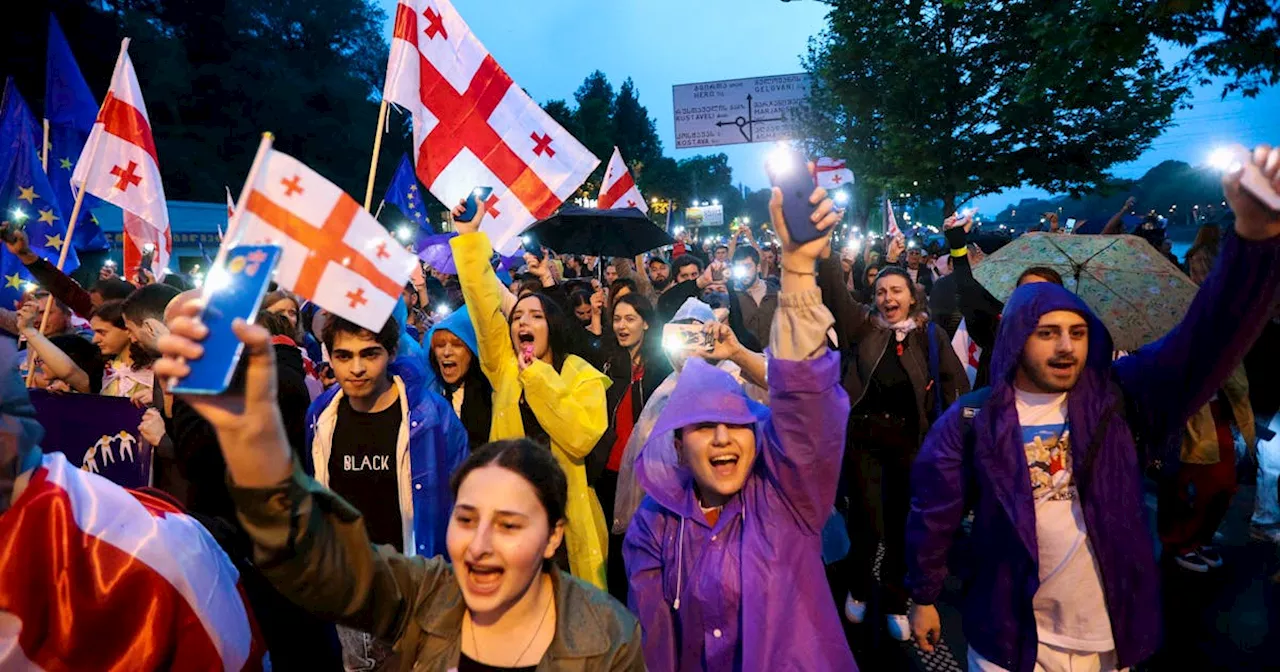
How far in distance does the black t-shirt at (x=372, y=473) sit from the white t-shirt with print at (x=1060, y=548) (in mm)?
2520

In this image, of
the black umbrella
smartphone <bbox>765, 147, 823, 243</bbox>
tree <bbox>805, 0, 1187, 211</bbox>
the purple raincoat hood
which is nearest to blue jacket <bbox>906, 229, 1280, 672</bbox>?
the purple raincoat hood

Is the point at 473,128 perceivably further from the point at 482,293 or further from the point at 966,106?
the point at 966,106

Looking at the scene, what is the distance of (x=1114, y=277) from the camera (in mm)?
3285

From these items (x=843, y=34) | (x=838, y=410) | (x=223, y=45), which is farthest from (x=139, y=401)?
(x=223, y=45)

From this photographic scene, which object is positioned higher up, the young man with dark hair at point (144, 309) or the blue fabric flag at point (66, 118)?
the blue fabric flag at point (66, 118)

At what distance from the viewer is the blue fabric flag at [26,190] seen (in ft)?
21.1

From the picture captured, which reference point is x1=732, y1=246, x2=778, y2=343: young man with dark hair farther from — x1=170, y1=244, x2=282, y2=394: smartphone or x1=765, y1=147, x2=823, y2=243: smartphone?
x1=170, y1=244, x2=282, y2=394: smartphone

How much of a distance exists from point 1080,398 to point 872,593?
2.79m

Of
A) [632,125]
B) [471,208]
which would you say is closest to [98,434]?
[471,208]

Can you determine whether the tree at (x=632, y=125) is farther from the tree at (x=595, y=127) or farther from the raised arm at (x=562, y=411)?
the raised arm at (x=562, y=411)

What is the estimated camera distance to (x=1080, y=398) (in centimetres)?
241

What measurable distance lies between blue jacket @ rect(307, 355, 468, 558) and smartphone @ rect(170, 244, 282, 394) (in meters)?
1.86

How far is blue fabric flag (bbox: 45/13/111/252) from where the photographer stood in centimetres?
725

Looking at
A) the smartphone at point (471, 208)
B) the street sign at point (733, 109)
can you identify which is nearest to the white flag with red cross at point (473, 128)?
the smartphone at point (471, 208)
